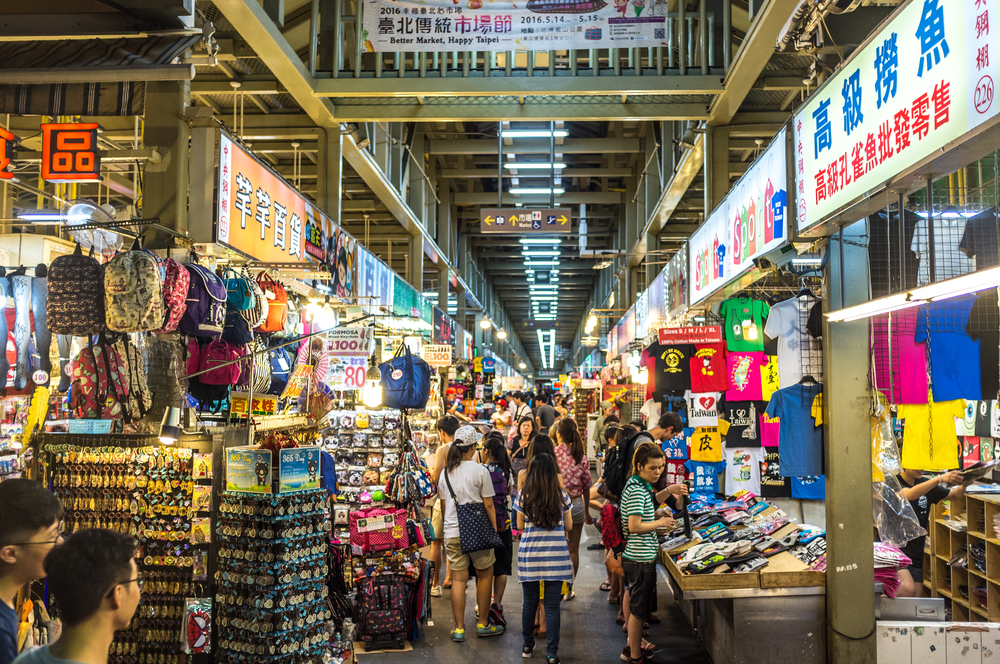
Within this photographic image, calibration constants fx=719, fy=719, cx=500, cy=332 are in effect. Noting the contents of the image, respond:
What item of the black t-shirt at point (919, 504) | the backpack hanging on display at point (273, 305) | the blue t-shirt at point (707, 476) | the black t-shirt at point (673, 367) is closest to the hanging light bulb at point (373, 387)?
the backpack hanging on display at point (273, 305)

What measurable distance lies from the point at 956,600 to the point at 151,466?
22.1ft

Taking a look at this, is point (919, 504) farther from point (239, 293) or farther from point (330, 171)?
point (330, 171)

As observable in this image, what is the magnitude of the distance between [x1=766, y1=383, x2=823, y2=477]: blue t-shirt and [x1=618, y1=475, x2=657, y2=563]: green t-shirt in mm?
997

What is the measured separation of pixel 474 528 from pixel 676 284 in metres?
5.01

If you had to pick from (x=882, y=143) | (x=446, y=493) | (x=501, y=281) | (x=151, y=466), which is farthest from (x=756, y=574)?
(x=501, y=281)

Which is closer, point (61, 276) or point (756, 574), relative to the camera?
point (61, 276)

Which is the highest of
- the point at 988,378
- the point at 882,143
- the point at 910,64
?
the point at 910,64

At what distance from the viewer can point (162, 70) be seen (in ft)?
11.5

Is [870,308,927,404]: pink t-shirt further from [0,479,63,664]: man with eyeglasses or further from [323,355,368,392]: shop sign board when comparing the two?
[323,355,368,392]: shop sign board

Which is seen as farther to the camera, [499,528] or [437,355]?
[437,355]

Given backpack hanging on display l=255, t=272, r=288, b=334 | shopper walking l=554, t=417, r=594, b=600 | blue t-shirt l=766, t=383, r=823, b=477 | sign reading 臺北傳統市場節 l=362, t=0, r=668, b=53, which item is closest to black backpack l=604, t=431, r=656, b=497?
shopper walking l=554, t=417, r=594, b=600

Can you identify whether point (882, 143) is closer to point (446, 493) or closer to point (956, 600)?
point (446, 493)

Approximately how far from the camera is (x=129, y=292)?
13.7ft

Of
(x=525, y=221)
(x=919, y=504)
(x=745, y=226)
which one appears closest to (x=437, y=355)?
(x=525, y=221)
